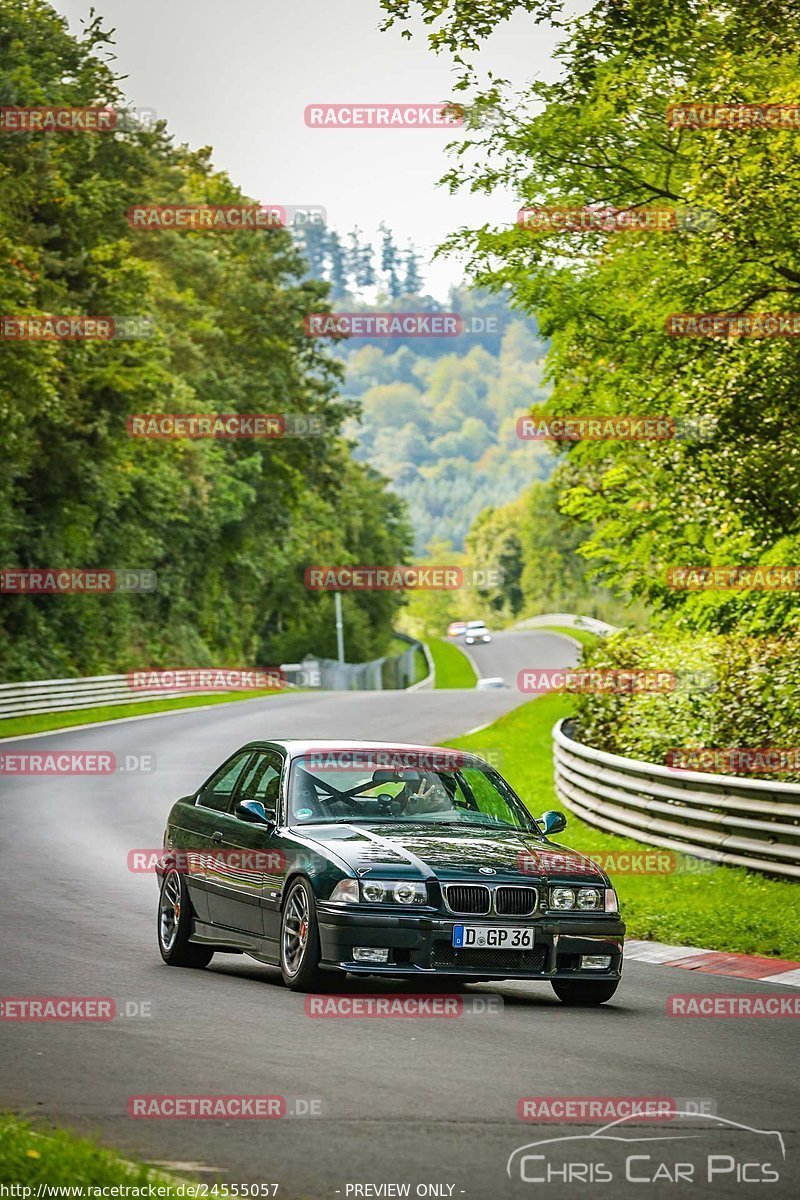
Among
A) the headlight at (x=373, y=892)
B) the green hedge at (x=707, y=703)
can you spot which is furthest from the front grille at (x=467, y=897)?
the green hedge at (x=707, y=703)

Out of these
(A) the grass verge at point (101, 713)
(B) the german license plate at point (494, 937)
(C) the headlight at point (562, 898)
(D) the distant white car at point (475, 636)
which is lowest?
(D) the distant white car at point (475, 636)

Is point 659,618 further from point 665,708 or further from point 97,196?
point 97,196

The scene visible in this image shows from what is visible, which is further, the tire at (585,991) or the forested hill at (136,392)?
the forested hill at (136,392)

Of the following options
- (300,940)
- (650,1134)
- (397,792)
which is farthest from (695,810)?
(650,1134)

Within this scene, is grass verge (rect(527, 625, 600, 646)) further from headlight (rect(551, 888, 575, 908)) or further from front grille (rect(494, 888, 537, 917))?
front grille (rect(494, 888, 537, 917))

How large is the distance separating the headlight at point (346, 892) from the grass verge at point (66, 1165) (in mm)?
3610

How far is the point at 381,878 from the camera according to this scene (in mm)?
9578

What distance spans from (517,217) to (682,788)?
8427 millimetres

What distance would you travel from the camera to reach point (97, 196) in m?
43.5

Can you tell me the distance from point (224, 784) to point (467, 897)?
9.03 ft

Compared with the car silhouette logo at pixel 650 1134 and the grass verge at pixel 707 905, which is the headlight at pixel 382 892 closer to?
the car silhouette logo at pixel 650 1134

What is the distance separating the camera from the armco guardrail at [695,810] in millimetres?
15547

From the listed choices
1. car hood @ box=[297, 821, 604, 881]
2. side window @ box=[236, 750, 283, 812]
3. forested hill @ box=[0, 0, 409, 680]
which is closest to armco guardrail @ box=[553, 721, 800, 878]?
car hood @ box=[297, 821, 604, 881]

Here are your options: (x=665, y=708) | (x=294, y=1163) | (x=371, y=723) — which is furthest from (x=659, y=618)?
(x=294, y=1163)
